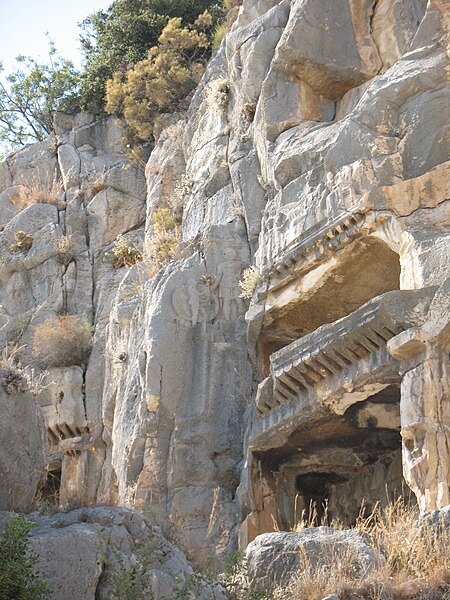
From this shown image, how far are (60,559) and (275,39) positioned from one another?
41.1 ft

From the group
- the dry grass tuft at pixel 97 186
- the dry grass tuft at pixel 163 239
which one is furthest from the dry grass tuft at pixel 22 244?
the dry grass tuft at pixel 163 239

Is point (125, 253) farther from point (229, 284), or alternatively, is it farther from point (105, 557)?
point (105, 557)

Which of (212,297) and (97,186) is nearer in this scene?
(212,297)

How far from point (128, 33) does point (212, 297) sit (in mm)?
11656

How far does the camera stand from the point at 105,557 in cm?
947

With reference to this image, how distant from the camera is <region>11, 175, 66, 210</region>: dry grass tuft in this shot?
25.3 meters

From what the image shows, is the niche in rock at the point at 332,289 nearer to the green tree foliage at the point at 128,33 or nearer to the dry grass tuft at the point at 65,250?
the dry grass tuft at the point at 65,250

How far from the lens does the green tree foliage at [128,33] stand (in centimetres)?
2705

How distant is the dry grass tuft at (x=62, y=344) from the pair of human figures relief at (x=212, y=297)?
427 centimetres

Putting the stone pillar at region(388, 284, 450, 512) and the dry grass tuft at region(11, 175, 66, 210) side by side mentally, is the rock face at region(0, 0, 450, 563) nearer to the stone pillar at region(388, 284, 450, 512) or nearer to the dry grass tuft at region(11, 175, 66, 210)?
the stone pillar at region(388, 284, 450, 512)

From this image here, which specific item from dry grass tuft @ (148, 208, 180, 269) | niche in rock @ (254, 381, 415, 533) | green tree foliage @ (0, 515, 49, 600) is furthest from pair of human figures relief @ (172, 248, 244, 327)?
green tree foliage @ (0, 515, 49, 600)

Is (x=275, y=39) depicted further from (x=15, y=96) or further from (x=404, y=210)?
(x=15, y=96)

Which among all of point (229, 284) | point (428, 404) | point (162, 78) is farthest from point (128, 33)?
point (428, 404)

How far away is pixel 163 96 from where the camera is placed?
24.6 m
